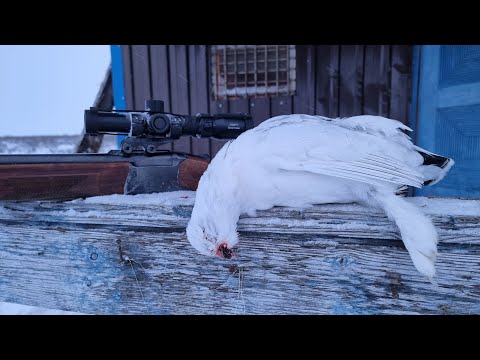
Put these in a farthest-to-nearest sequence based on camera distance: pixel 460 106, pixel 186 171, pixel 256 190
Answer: pixel 460 106, pixel 186 171, pixel 256 190

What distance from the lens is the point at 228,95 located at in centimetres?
433

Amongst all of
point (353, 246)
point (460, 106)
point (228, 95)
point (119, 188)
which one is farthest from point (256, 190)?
point (228, 95)

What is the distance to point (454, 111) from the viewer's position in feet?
10.4

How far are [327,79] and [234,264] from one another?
355 cm

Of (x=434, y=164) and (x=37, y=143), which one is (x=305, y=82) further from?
(x=37, y=143)

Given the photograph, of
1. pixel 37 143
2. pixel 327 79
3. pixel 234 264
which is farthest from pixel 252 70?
pixel 37 143

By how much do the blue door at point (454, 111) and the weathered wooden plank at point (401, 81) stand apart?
8.2 inches

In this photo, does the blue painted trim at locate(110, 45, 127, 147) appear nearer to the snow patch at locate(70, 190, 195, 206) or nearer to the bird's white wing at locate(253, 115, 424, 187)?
the snow patch at locate(70, 190, 195, 206)

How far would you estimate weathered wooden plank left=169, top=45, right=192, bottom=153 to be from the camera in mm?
4348

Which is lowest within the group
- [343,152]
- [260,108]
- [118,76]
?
[343,152]

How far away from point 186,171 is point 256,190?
485mm

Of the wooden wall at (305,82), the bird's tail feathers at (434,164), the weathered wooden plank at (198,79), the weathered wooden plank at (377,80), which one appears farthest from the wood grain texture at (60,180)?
the weathered wooden plank at (377,80)

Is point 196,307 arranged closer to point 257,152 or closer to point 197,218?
point 197,218

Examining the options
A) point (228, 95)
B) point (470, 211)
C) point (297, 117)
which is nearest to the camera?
point (470, 211)
